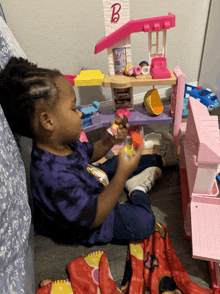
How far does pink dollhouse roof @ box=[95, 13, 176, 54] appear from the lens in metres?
0.94

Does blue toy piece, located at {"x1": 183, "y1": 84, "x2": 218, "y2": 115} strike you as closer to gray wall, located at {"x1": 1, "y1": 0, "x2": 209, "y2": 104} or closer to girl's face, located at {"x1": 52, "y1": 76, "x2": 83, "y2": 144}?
gray wall, located at {"x1": 1, "y1": 0, "x2": 209, "y2": 104}

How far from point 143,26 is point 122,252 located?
0.95 meters

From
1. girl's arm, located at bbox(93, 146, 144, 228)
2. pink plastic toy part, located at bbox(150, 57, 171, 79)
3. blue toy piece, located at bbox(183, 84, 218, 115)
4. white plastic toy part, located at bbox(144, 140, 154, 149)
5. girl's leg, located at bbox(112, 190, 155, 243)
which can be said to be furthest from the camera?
blue toy piece, located at bbox(183, 84, 218, 115)

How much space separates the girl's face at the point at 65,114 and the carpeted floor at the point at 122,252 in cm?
48

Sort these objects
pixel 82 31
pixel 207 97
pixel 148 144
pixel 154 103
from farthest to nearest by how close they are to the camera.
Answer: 1. pixel 207 97
2. pixel 82 31
3. pixel 148 144
4. pixel 154 103

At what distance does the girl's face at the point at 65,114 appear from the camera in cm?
62

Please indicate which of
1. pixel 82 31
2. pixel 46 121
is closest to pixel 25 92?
pixel 46 121

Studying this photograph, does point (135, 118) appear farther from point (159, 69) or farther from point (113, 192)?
point (113, 192)

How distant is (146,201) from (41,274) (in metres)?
0.49

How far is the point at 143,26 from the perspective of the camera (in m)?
0.95

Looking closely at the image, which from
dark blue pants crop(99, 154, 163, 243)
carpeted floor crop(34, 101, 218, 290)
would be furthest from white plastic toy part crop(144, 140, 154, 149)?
dark blue pants crop(99, 154, 163, 243)

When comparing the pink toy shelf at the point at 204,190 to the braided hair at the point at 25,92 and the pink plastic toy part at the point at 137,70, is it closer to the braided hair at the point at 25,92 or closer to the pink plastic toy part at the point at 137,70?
the pink plastic toy part at the point at 137,70

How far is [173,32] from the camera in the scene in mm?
1565

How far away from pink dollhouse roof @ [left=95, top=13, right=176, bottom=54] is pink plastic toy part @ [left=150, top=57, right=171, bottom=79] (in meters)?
0.14
